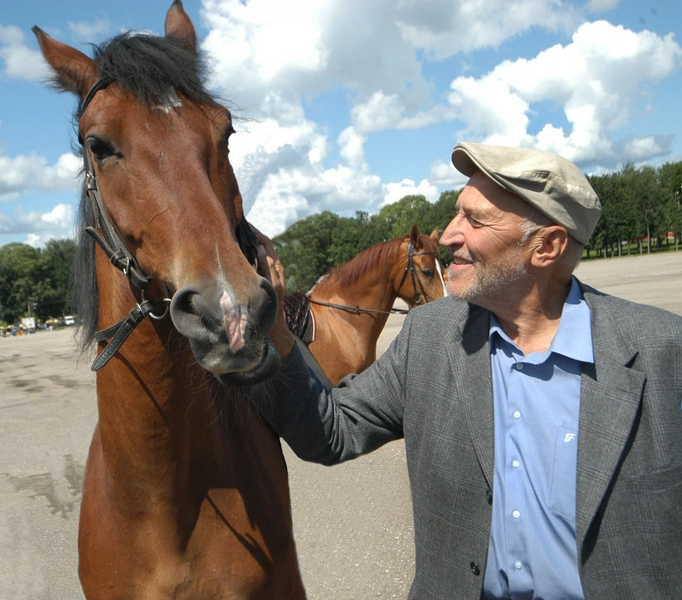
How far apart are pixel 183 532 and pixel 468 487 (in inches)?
36.5

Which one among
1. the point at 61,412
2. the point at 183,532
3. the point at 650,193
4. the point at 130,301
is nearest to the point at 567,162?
the point at 130,301

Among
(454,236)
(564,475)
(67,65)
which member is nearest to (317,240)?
(67,65)

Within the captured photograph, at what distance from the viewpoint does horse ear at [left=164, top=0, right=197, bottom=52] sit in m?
2.22

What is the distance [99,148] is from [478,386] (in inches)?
53.4

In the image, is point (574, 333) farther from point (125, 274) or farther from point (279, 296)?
point (125, 274)

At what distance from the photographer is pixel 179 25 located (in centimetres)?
228

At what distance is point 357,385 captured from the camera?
193 cm

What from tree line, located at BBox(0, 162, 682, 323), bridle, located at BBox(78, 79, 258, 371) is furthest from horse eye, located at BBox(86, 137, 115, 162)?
tree line, located at BBox(0, 162, 682, 323)

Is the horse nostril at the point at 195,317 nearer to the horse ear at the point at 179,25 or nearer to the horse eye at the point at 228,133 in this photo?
the horse eye at the point at 228,133

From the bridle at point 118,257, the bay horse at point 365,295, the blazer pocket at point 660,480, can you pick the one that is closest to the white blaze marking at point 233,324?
the bridle at point 118,257

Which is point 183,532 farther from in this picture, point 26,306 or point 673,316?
point 26,306

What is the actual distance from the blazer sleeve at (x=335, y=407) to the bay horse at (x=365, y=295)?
4.42m

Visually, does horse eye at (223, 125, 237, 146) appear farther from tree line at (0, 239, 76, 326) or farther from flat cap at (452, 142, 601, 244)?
tree line at (0, 239, 76, 326)

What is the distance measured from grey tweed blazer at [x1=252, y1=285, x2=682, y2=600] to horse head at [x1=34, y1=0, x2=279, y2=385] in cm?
43
